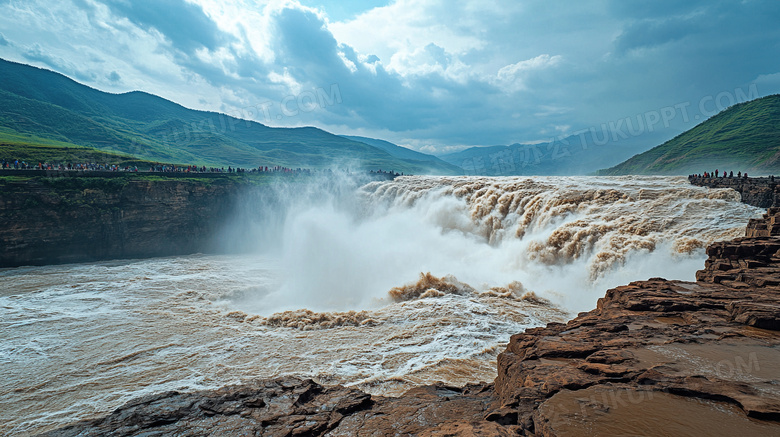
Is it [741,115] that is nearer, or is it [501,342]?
[501,342]

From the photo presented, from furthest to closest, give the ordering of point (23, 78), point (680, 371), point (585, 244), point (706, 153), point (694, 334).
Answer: point (23, 78) < point (706, 153) < point (585, 244) < point (694, 334) < point (680, 371)

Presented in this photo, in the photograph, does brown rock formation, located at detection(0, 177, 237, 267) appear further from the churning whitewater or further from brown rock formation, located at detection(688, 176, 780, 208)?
brown rock formation, located at detection(688, 176, 780, 208)

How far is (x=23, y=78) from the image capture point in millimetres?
125625

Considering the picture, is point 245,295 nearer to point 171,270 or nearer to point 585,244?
point 171,270

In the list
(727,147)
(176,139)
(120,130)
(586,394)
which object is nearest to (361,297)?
(586,394)

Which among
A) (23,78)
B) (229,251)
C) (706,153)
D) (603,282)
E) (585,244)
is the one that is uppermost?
(23,78)

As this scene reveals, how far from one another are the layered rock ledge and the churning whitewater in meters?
2.99

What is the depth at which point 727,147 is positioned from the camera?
61.7 meters

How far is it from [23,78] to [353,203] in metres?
157

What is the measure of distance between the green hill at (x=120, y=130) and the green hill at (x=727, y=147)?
86638 mm

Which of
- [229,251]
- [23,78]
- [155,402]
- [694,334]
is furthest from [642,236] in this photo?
[23,78]

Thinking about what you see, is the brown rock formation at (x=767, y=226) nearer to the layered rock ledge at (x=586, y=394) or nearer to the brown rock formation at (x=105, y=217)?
the layered rock ledge at (x=586, y=394)

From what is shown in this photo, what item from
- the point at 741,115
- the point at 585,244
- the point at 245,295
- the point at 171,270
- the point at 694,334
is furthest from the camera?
the point at 741,115

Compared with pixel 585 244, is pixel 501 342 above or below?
below
